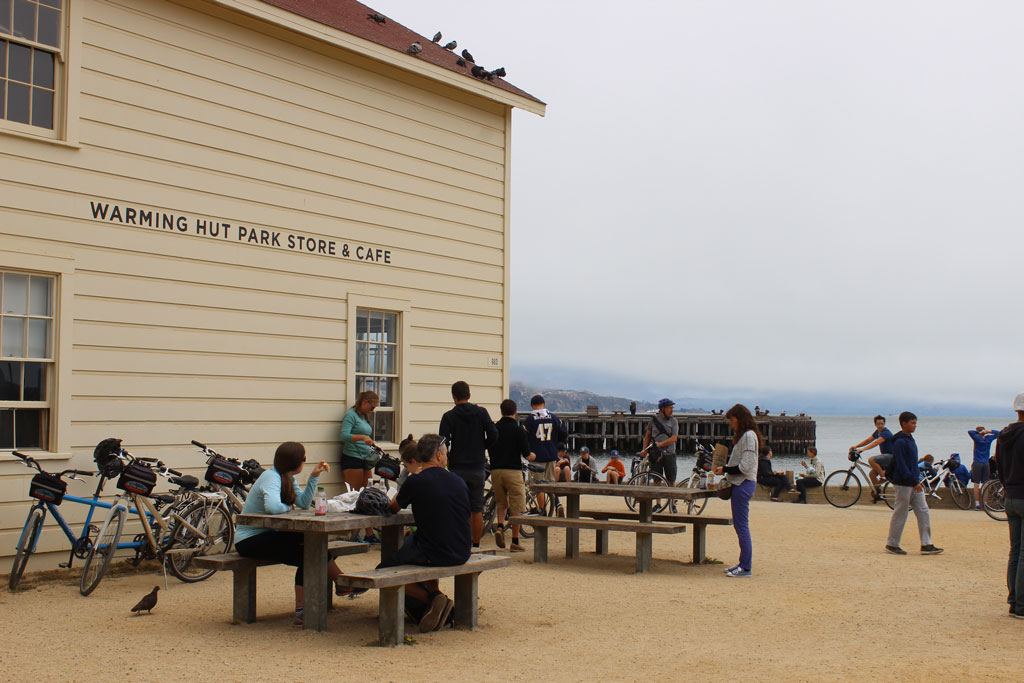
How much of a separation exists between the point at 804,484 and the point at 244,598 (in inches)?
603

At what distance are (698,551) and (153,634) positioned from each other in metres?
6.66

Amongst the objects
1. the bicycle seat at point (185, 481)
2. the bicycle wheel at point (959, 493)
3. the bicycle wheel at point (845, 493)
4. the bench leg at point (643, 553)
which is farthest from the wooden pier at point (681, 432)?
the bicycle seat at point (185, 481)

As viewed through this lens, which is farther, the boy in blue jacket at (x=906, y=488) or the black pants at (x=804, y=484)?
the black pants at (x=804, y=484)

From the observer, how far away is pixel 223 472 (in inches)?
Answer: 410

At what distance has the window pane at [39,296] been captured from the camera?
1003 cm

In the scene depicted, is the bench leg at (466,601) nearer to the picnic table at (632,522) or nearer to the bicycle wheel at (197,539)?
the bicycle wheel at (197,539)

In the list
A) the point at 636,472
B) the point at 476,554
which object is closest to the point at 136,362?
the point at 476,554

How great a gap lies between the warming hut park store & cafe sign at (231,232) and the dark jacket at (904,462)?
6.97 metres

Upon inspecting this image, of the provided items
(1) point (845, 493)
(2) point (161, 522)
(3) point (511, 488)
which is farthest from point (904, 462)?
(2) point (161, 522)

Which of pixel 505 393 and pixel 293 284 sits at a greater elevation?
pixel 293 284

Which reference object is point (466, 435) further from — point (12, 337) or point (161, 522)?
point (12, 337)

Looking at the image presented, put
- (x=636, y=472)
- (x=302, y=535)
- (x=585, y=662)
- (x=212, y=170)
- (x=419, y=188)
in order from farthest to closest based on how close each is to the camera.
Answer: (x=636, y=472) < (x=419, y=188) < (x=212, y=170) < (x=302, y=535) < (x=585, y=662)

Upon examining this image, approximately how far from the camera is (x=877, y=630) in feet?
26.4

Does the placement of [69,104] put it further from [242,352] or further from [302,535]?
[302,535]
